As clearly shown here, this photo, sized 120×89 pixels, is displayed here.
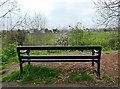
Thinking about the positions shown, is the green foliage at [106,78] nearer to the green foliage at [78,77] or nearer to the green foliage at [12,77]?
the green foliage at [78,77]

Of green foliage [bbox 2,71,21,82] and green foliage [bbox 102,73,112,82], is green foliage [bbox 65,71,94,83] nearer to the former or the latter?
green foliage [bbox 102,73,112,82]

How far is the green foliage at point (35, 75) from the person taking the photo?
212 inches

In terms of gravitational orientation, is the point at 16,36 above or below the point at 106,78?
above

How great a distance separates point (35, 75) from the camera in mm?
5594

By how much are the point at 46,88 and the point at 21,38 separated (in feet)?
25.3

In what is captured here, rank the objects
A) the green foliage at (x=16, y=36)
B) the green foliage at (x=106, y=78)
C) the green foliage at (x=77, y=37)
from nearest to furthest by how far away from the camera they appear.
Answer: the green foliage at (x=106, y=78) → the green foliage at (x=77, y=37) → the green foliage at (x=16, y=36)

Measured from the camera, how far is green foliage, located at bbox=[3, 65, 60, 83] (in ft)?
17.7

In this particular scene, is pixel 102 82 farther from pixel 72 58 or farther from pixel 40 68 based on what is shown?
pixel 40 68

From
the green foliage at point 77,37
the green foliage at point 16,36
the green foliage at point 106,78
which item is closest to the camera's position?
the green foliage at point 106,78

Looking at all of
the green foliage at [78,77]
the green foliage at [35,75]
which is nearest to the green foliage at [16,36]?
the green foliage at [35,75]

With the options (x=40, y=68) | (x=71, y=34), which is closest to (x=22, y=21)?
(x=71, y=34)

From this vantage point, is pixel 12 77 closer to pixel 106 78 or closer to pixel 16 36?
pixel 106 78

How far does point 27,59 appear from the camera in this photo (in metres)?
5.64

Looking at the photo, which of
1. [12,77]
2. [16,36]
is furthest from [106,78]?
[16,36]
